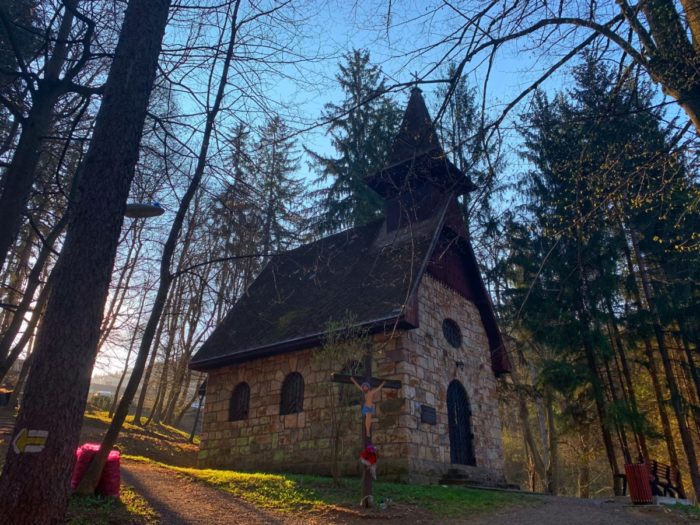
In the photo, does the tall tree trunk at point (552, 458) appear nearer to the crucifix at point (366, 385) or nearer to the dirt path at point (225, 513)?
the crucifix at point (366, 385)

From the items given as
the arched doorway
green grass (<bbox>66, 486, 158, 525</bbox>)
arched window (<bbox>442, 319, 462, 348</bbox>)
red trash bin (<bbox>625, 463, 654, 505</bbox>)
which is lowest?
green grass (<bbox>66, 486, 158, 525</bbox>)

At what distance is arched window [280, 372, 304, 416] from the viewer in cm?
1291

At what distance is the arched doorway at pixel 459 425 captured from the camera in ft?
42.2

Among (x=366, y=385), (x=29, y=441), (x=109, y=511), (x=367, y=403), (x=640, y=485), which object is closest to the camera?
(x=29, y=441)

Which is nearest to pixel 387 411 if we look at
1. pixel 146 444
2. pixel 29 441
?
pixel 29 441

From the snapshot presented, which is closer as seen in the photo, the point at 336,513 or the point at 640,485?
the point at 336,513

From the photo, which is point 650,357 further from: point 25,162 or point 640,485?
point 25,162

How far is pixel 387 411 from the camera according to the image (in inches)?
443

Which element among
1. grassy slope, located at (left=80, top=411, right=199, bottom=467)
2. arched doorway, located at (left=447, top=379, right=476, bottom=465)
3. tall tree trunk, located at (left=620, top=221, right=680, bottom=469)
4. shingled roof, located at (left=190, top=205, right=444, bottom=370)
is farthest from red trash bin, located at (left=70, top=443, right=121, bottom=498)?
tall tree trunk, located at (left=620, top=221, right=680, bottom=469)

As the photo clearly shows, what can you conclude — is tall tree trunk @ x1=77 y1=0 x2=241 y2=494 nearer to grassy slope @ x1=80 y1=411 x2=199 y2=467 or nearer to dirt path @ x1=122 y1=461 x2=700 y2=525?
dirt path @ x1=122 y1=461 x2=700 y2=525

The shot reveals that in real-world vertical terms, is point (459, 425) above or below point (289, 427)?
above

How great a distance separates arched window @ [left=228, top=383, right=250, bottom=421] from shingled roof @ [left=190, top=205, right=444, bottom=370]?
0.86m

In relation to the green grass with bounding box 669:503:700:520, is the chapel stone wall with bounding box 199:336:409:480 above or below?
above

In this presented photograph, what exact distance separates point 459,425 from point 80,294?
36.1ft
